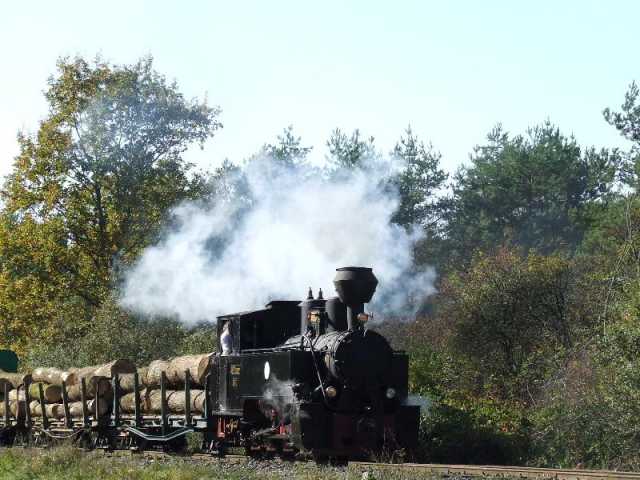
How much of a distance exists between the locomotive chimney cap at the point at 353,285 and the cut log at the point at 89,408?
7.47 meters

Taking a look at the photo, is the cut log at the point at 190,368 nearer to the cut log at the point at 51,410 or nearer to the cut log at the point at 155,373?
the cut log at the point at 155,373

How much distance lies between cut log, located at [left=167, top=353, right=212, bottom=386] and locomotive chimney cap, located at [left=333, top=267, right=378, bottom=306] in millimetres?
4075

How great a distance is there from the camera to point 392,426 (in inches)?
643

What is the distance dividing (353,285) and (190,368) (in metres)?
4.85

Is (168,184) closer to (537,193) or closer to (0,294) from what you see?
(0,294)

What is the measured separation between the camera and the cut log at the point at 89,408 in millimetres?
21562

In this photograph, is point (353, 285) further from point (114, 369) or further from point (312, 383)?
point (114, 369)

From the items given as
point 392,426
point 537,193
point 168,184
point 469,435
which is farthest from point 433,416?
point 537,193

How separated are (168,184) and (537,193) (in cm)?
2338

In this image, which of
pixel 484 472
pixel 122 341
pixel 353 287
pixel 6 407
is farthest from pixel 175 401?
pixel 122 341

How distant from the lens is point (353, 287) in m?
16.4

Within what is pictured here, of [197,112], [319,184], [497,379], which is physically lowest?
[497,379]

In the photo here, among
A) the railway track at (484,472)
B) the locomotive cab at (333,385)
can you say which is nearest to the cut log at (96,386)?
the locomotive cab at (333,385)

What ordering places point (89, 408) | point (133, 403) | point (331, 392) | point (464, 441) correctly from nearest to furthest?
point (331, 392)
point (464, 441)
point (133, 403)
point (89, 408)
